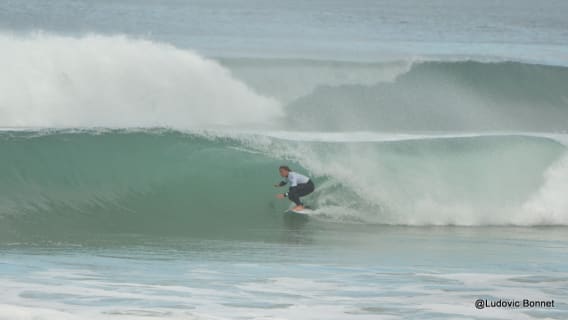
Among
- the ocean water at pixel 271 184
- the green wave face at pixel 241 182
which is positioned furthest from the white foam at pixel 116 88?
the green wave face at pixel 241 182

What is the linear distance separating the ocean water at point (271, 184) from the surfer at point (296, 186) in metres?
0.28

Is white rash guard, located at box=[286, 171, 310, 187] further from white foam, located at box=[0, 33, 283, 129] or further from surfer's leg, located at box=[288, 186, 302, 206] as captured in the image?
white foam, located at box=[0, 33, 283, 129]

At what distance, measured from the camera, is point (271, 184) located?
14414mm

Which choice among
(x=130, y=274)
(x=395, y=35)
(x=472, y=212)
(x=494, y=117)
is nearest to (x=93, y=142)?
(x=472, y=212)

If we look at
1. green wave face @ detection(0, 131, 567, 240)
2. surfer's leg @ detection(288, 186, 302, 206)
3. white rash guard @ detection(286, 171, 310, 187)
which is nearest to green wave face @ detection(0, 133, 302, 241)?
green wave face @ detection(0, 131, 567, 240)

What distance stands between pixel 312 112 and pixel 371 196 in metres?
8.68

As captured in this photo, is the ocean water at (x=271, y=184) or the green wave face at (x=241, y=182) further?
the green wave face at (x=241, y=182)

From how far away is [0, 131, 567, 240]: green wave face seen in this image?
496 inches

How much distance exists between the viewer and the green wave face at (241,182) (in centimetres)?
1259

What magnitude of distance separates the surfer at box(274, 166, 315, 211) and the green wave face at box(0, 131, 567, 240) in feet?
0.85

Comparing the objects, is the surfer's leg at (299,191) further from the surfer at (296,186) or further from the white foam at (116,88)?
the white foam at (116,88)

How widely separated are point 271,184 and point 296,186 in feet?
5.06

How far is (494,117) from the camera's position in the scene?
78.4 feet

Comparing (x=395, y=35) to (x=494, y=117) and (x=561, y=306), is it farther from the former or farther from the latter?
(x=561, y=306)
